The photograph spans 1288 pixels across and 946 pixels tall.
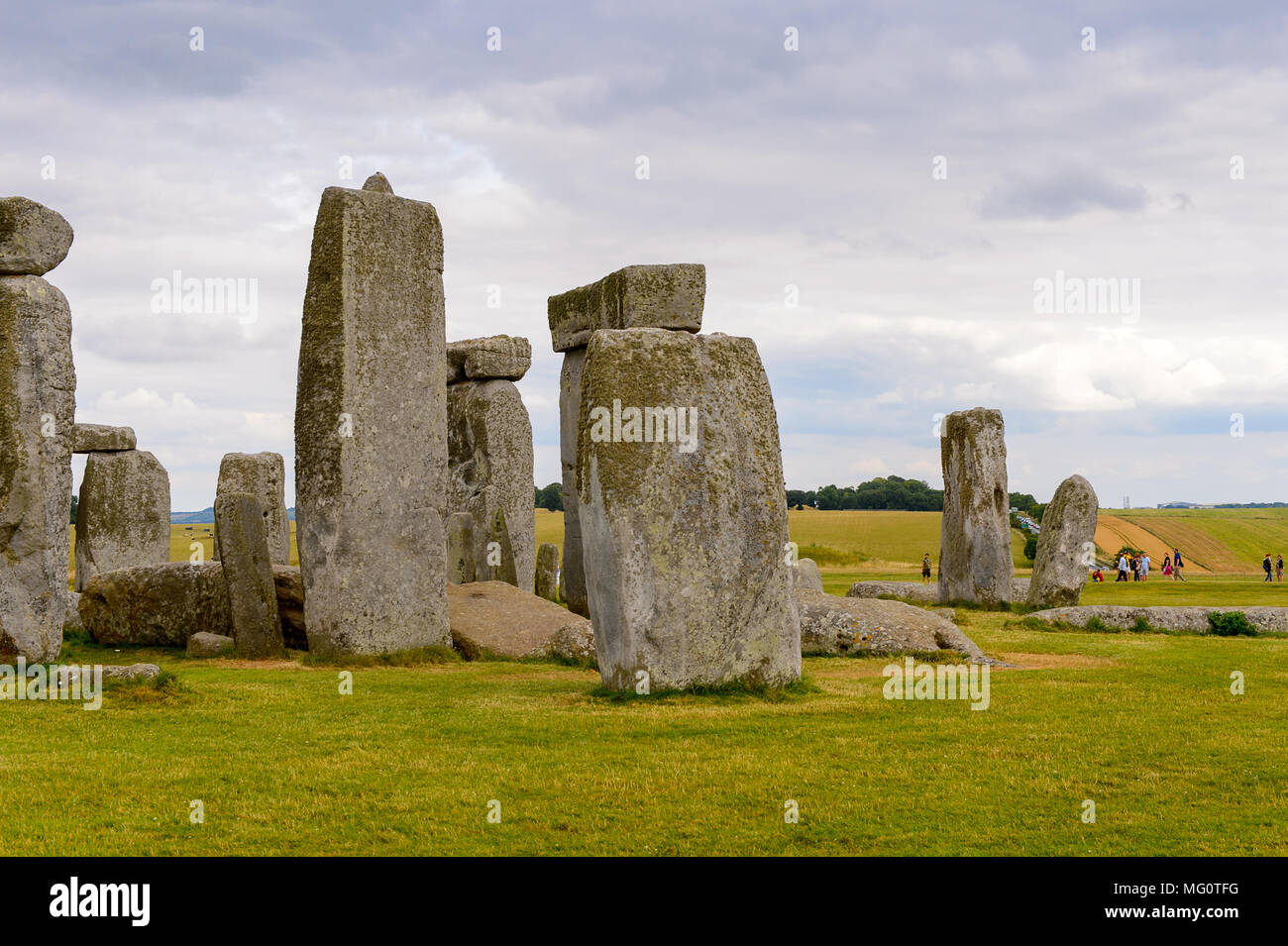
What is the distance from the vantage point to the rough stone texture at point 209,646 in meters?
15.2

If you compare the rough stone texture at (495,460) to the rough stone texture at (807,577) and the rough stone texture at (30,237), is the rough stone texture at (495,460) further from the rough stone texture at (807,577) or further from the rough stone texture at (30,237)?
the rough stone texture at (30,237)

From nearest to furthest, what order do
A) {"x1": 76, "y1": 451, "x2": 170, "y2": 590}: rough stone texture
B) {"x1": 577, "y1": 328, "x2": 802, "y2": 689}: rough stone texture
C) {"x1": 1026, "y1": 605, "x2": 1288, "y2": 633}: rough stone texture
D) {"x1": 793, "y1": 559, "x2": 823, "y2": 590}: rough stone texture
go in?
{"x1": 577, "y1": 328, "x2": 802, "y2": 689}: rough stone texture
{"x1": 1026, "y1": 605, "x2": 1288, "y2": 633}: rough stone texture
{"x1": 793, "y1": 559, "x2": 823, "y2": 590}: rough stone texture
{"x1": 76, "y1": 451, "x2": 170, "y2": 590}: rough stone texture

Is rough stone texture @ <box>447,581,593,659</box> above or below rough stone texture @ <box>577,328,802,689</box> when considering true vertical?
below

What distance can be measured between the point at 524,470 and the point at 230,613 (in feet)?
28.9

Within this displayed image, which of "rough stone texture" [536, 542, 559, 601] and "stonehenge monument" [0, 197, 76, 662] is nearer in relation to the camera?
"stonehenge monument" [0, 197, 76, 662]

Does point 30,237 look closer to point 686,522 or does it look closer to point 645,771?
point 686,522

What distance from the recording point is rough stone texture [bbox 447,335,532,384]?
23641mm

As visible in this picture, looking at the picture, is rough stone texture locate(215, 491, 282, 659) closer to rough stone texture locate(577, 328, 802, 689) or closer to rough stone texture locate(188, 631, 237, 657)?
rough stone texture locate(188, 631, 237, 657)

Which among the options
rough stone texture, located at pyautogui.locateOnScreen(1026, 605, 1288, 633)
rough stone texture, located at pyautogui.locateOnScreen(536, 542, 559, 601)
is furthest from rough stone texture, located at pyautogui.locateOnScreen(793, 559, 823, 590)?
rough stone texture, located at pyautogui.locateOnScreen(1026, 605, 1288, 633)

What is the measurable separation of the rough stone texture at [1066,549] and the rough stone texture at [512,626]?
10766mm

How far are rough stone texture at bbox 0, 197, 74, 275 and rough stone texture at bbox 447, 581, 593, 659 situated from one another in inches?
249
